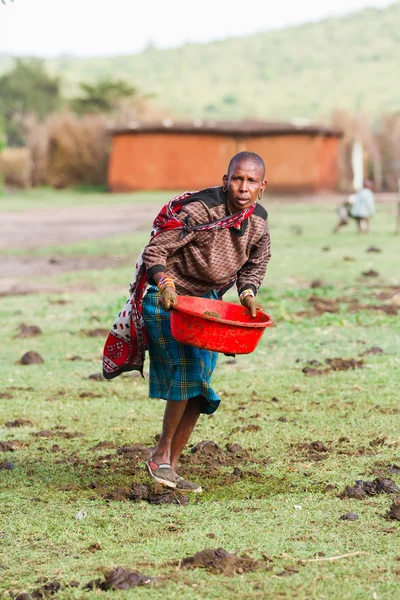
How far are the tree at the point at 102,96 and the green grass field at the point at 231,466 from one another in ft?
139

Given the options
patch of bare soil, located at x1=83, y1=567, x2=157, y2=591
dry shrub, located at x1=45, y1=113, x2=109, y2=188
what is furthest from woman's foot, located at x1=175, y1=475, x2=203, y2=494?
dry shrub, located at x1=45, y1=113, x2=109, y2=188

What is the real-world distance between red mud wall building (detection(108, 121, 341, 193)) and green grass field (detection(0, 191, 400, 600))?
23.2 metres

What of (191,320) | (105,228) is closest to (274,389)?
(191,320)

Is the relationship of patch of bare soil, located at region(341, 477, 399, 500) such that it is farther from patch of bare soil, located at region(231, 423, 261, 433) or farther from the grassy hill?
the grassy hill

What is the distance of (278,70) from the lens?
9669cm

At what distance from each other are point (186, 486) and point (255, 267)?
3.44 ft

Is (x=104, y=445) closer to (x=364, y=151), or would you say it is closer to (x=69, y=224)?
(x=69, y=224)

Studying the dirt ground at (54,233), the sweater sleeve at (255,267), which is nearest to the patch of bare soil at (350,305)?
the dirt ground at (54,233)

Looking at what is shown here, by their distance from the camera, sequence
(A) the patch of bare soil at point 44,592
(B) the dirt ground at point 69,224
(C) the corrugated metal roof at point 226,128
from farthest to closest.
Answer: (C) the corrugated metal roof at point 226,128, (B) the dirt ground at point 69,224, (A) the patch of bare soil at point 44,592

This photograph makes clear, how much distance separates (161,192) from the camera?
1323 inches

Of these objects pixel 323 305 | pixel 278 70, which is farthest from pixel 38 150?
pixel 278 70

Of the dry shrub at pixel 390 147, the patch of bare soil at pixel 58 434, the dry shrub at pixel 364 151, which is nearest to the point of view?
the patch of bare soil at pixel 58 434

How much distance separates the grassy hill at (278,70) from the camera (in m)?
81.9

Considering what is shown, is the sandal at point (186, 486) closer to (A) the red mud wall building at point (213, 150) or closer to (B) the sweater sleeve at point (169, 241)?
(B) the sweater sleeve at point (169, 241)
